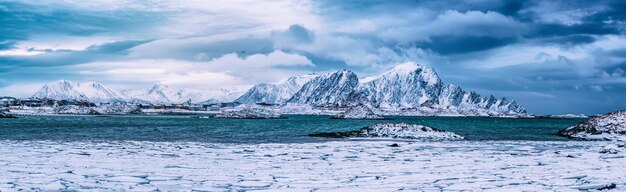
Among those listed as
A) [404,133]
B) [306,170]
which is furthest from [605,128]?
[306,170]

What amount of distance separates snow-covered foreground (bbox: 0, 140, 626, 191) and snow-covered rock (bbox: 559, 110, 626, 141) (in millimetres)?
21763

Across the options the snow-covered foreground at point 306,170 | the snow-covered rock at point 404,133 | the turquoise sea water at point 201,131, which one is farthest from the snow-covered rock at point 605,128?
the snow-covered foreground at point 306,170

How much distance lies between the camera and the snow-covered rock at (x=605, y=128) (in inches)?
1625

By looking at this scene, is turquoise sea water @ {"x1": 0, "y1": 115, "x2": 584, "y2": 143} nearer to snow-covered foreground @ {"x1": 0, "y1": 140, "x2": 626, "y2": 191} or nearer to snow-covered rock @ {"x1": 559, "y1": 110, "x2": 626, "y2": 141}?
snow-covered rock @ {"x1": 559, "y1": 110, "x2": 626, "y2": 141}

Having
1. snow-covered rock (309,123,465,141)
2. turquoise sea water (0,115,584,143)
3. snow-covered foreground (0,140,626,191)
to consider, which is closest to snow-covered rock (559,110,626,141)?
turquoise sea water (0,115,584,143)

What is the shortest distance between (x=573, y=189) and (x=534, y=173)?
3.29 m

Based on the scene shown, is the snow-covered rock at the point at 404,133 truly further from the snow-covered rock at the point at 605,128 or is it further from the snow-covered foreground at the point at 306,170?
the snow-covered foreground at the point at 306,170

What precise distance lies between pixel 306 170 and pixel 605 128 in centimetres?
3550

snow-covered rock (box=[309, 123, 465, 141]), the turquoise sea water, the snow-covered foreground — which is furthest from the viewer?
the turquoise sea water

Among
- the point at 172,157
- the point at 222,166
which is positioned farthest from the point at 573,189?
the point at 172,157

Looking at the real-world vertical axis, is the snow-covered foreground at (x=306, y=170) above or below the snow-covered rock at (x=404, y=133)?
below

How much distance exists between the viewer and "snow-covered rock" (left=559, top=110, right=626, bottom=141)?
41275mm

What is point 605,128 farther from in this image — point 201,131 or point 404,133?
point 201,131

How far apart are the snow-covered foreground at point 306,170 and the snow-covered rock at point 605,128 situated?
2176cm
